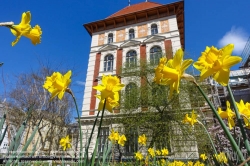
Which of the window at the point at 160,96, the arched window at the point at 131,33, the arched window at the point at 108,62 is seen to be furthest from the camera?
the arched window at the point at 131,33

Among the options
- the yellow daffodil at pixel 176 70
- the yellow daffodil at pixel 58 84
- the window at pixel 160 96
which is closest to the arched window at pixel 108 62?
the window at pixel 160 96

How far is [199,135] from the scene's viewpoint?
914cm

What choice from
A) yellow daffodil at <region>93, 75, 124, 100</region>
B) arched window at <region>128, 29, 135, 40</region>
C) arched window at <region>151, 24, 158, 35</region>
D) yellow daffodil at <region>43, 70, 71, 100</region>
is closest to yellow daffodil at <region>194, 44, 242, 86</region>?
yellow daffodil at <region>93, 75, 124, 100</region>

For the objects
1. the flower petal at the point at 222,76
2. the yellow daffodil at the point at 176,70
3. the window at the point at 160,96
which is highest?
the window at the point at 160,96

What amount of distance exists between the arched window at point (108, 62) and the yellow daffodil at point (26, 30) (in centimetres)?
1392

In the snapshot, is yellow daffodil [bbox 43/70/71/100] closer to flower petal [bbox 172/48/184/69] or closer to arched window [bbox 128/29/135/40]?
flower petal [bbox 172/48/184/69]

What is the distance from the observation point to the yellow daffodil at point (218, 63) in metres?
0.64

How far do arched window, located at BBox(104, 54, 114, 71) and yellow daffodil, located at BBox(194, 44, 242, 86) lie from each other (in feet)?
47.0

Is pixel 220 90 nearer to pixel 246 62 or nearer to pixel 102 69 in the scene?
pixel 246 62

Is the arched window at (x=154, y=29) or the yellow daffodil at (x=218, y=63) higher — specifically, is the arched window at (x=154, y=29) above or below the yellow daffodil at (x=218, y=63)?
above

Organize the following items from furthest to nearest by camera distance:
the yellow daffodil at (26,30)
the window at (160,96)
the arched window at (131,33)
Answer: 1. the arched window at (131,33)
2. the window at (160,96)
3. the yellow daffodil at (26,30)

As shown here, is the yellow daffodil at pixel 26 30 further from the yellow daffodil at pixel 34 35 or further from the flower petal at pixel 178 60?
the flower petal at pixel 178 60

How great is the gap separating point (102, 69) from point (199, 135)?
9.53 metres

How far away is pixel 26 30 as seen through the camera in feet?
3.07
